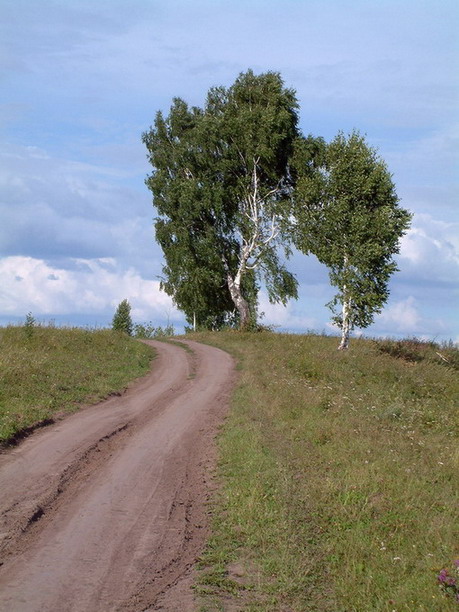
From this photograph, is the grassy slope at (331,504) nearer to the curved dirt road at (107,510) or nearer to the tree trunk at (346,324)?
the curved dirt road at (107,510)

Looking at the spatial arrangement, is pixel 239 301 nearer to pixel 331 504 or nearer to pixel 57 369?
pixel 57 369

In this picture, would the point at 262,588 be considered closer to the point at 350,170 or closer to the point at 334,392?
the point at 334,392

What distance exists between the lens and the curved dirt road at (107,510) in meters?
7.41

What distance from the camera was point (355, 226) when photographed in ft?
114

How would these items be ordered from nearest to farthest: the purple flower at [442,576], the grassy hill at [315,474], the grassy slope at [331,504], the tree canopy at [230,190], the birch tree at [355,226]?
the purple flower at [442,576]
the grassy slope at [331,504]
the grassy hill at [315,474]
the birch tree at [355,226]
the tree canopy at [230,190]

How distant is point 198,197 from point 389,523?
38795mm

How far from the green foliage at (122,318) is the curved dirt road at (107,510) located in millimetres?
28313

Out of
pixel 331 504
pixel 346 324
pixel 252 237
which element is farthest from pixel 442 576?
pixel 252 237

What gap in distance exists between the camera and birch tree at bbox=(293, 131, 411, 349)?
34469 millimetres

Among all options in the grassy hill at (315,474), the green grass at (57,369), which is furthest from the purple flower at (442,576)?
the green grass at (57,369)

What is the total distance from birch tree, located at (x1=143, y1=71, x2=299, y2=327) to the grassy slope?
25.4 metres

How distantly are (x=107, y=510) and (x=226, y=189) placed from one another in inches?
1543

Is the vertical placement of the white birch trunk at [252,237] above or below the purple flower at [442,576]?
above

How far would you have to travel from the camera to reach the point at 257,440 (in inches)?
577
